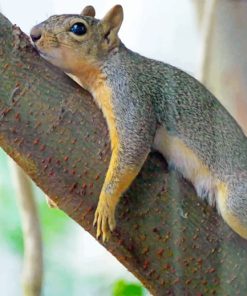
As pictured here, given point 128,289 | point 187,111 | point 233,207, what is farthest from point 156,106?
point 128,289

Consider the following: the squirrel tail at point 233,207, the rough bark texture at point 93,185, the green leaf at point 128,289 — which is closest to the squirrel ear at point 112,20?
the rough bark texture at point 93,185

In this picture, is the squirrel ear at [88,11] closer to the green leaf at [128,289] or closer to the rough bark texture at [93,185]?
the rough bark texture at [93,185]

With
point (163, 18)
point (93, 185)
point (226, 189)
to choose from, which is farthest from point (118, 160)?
point (163, 18)

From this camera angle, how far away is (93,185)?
0.66 meters

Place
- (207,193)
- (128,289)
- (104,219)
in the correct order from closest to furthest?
(104,219) → (207,193) → (128,289)

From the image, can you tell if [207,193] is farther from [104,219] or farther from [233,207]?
[104,219]

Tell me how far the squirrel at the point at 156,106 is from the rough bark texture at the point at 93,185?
46mm

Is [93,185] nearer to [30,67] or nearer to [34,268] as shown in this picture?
[30,67]

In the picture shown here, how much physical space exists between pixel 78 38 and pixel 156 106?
0.42ft

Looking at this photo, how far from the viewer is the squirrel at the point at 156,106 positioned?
739 mm

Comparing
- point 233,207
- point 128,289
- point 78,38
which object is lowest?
point 128,289

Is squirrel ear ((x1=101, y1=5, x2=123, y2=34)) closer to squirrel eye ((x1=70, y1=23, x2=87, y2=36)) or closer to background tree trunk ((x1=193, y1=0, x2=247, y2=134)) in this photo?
squirrel eye ((x1=70, y1=23, x2=87, y2=36))

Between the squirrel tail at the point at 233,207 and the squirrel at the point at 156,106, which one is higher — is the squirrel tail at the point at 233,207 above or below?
below

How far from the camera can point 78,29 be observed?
78 cm
